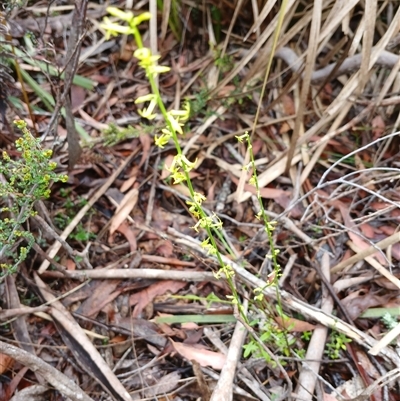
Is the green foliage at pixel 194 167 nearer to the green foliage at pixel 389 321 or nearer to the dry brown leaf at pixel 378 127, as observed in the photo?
the green foliage at pixel 389 321

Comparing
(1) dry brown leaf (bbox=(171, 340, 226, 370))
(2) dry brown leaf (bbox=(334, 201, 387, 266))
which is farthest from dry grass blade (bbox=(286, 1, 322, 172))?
(1) dry brown leaf (bbox=(171, 340, 226, 370))

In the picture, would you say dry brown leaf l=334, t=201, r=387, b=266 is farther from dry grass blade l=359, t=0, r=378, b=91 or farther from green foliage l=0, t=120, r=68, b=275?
green foliage l=0, t=120, r=68, b=275

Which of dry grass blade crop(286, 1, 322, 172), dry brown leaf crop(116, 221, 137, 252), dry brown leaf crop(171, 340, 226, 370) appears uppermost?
dry grass blade crop(286, 1, 322, 172)

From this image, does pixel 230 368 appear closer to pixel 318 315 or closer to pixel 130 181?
pixel 318 315

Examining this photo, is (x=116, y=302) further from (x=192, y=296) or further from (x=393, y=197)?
(x=393, y=197)

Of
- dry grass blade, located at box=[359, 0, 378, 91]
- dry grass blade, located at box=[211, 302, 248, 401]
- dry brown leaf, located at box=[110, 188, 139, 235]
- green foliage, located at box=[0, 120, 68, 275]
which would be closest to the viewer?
green foliage, located at box=[0, 120, 68, 275]

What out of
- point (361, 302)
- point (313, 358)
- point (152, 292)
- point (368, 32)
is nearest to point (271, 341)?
point (313, 358)
